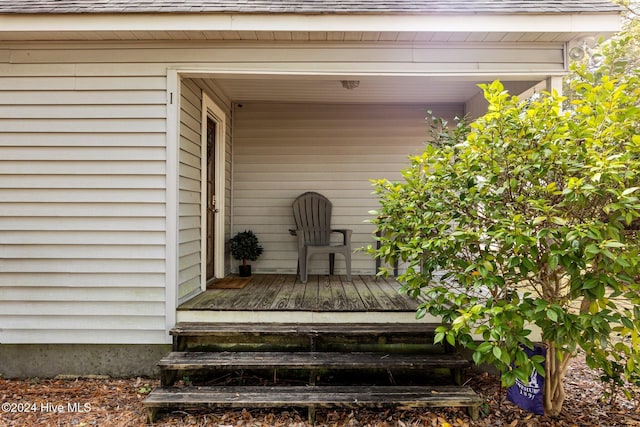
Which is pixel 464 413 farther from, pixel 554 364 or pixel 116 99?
pixel 116 99

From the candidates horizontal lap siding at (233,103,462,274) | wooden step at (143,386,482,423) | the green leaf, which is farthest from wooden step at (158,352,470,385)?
horizontal lap siding at (233,103,462,274)

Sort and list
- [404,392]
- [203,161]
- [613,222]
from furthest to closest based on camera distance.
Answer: [203,161] → [404,392] → [613,222]

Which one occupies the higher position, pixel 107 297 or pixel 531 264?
pixel 531 264

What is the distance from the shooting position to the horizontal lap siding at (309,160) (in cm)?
444

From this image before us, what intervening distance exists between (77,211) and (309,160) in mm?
2480

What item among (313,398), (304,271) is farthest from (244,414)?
(304,271)

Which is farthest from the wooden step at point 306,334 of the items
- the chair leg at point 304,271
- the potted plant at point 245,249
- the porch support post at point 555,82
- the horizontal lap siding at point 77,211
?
the porch support post at point 555,82

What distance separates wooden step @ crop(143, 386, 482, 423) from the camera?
2.16 m

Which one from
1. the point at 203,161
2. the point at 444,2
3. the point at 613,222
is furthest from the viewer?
the point at 203,161

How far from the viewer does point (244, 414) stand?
226 cm

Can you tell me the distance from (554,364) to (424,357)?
0.79 m

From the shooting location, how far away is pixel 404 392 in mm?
2236

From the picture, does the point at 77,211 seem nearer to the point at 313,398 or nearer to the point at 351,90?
the point at 313,398

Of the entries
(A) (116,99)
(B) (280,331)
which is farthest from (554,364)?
(A) (116,99)
